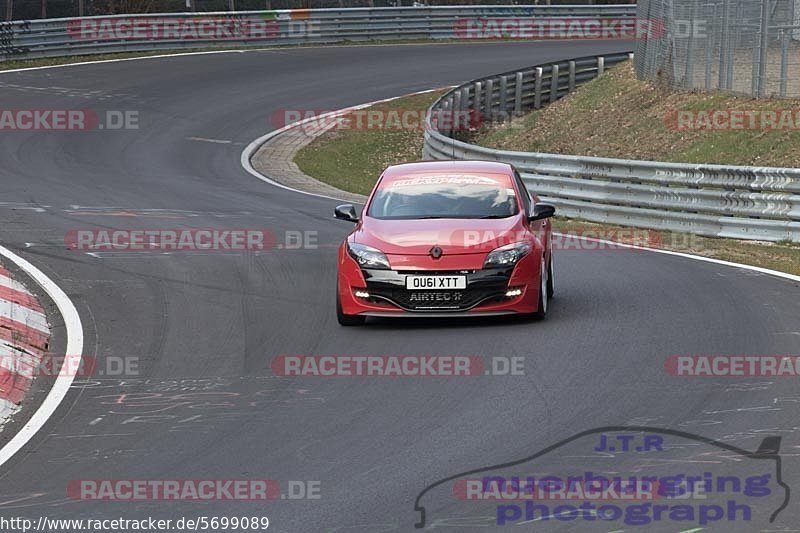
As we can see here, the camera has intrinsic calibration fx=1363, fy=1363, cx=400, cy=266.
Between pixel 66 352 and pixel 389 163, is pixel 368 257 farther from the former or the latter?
pixel 389 163

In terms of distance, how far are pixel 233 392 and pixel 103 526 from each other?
2990mm

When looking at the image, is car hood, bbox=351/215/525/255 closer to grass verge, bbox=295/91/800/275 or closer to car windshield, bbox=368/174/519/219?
car windshield, bbox=368/174/519/219

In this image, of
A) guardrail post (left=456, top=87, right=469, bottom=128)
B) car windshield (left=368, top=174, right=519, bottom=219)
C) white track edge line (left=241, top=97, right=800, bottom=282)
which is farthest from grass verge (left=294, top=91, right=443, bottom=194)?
car windshield (left=368, top=174, right=519, bottom=219)

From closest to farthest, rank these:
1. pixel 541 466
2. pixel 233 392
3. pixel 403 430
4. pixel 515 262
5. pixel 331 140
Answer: pixel 541 466, pixel 403 430, pixel 233 392, pixel 515 262, pixel 331 140

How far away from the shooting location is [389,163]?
31.3 m

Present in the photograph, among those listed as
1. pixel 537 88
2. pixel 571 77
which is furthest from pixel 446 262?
pixel 571 77

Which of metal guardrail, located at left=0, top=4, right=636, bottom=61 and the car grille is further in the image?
metal guardrail, located at left=0, top=4, right=636, bottom=61

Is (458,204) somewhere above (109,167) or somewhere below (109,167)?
above

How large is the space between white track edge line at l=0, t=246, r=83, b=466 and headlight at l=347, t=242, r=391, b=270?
253 centimetres

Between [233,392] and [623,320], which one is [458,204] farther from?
[233,392]

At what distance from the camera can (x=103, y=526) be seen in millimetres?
6809

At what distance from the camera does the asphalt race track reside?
299 inches

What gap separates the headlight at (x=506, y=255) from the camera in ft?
39.3

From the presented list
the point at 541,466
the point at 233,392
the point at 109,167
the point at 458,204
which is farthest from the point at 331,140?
the point at 541,466
